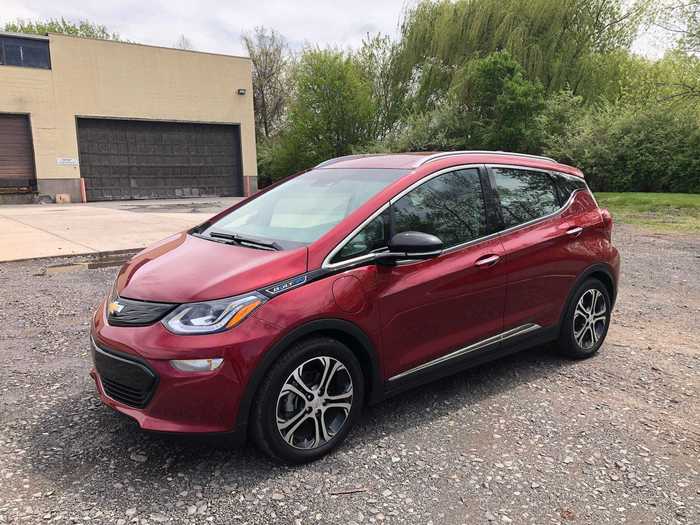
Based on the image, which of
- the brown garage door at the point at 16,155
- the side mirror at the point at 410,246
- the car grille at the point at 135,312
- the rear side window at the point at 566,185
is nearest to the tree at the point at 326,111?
the brown garage door at the point at 16,155

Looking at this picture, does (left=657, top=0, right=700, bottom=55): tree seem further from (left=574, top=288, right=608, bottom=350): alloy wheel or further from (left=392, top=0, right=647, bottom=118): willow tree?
(left=574, top=288, right=608, bottom=350): alloy wheel

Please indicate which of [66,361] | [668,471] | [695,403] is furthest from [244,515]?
[695,403]

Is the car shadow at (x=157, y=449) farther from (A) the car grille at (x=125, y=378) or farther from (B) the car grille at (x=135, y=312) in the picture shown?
(B) the car grille at (x=135, y=312)

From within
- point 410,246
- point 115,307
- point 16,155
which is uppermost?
point 16,155

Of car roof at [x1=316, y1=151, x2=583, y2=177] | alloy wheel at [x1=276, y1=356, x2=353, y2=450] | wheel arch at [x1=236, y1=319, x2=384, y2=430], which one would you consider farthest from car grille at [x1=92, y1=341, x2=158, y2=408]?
car roof at [x1=316, y1=151, x2=583, y2=177]

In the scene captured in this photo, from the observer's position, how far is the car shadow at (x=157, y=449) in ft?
9.17

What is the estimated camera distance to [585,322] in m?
4.51

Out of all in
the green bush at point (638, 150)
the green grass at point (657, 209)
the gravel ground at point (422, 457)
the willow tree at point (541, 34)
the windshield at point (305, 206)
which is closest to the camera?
the gravel ground at point (422, 457)

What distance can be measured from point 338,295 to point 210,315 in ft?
2.21

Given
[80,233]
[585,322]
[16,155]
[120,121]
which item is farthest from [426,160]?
[120,121]

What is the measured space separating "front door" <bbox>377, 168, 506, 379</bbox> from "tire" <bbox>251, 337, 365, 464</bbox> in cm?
30

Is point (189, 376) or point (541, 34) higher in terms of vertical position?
point (541, 34)

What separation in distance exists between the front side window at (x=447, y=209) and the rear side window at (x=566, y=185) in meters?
0.97

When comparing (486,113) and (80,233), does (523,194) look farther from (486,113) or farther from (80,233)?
(486,113)
